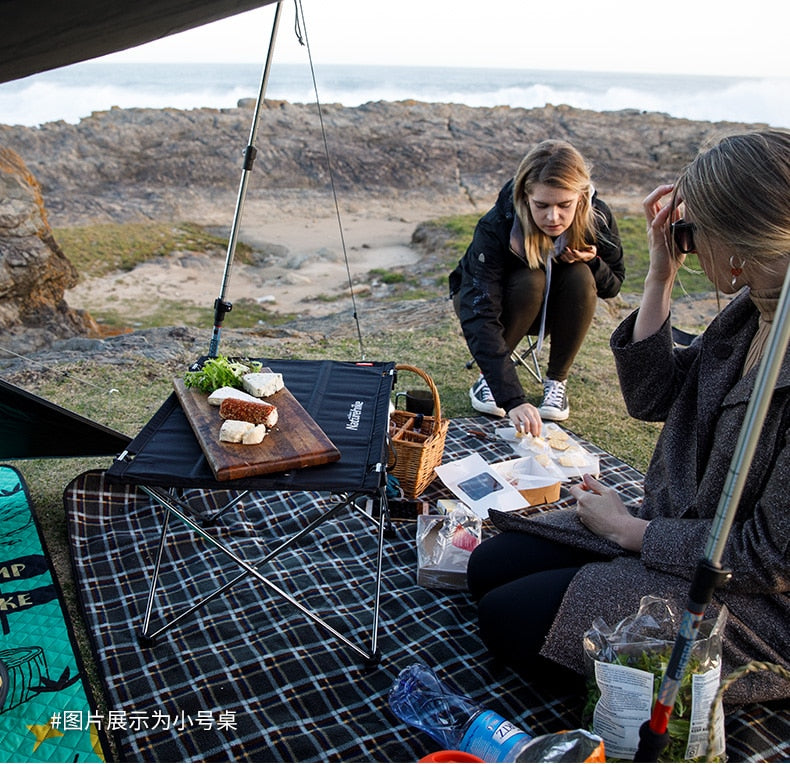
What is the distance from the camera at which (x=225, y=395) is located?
2184 millimetres

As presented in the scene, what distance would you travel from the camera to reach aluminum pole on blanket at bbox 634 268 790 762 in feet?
3.26

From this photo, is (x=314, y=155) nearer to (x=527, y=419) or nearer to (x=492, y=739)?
(x=527, y=419)

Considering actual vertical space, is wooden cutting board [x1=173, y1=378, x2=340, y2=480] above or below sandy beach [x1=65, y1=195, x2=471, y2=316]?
above

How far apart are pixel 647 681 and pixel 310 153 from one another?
17182 mm

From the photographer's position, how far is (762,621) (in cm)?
161

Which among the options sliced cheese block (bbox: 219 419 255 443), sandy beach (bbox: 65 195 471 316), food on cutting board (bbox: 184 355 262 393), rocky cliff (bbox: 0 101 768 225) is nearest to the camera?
sliced cheese block (bbox: 219 419 255 443)

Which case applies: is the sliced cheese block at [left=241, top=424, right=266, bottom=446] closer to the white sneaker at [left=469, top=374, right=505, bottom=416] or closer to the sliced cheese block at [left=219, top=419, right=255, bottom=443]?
the sliced cheese block at [left=219, top=419, right=255, bottom=443]

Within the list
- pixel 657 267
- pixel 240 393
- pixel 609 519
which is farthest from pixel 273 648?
pixel 657 267

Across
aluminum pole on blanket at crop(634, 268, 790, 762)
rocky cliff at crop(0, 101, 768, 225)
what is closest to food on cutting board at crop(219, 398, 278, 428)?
aluminum pole on blanket at crop(634, 268, 790, 762)

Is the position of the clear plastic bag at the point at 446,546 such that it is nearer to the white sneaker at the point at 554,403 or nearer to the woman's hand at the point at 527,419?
→ the woman's hand at the point at 527,419

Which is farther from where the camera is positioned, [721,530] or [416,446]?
[416,446]

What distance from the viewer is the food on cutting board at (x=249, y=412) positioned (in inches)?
80.9

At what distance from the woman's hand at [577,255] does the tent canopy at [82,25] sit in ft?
6.01

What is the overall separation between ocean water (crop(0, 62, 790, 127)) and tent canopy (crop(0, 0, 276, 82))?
76.5 ft
